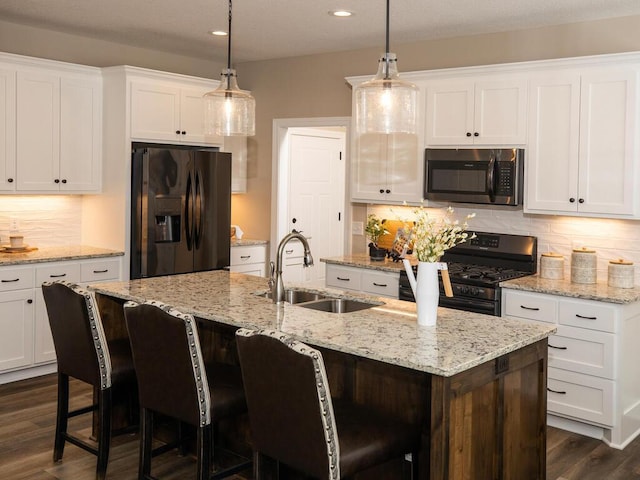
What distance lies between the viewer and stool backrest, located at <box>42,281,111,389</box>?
3.33m

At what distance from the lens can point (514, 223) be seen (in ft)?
17.1

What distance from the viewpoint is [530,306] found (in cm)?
448

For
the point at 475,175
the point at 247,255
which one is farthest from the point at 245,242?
the point at 475,175

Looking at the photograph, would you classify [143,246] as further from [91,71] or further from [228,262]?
[91,71]

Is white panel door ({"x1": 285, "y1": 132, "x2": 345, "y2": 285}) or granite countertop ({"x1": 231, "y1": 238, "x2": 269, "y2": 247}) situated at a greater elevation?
white panel door ({"x1": 285, "y1": 132, "x2": 345, "y2": 285})

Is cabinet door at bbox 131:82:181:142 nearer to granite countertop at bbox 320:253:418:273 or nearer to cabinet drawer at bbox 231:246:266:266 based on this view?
cabinet drawer at bbox 231:246:266:266

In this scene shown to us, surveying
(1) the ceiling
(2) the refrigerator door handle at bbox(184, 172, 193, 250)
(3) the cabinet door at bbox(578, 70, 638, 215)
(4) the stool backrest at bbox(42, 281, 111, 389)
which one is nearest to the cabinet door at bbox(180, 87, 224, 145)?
(1) the ceiling

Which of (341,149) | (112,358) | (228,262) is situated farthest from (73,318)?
(341,149)

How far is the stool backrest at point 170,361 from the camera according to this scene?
9.56 feet

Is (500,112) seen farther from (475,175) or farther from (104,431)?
(104,431)

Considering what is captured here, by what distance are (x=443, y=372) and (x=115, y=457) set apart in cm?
220

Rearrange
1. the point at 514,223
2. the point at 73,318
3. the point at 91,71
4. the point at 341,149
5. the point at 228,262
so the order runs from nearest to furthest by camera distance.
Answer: the point at 73,318 → the point at 514,223 → the point at 91,71 → the point at 228,262 → the point at 341,149

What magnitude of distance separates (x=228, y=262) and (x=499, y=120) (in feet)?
8.38

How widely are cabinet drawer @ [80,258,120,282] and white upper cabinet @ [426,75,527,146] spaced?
262cm
